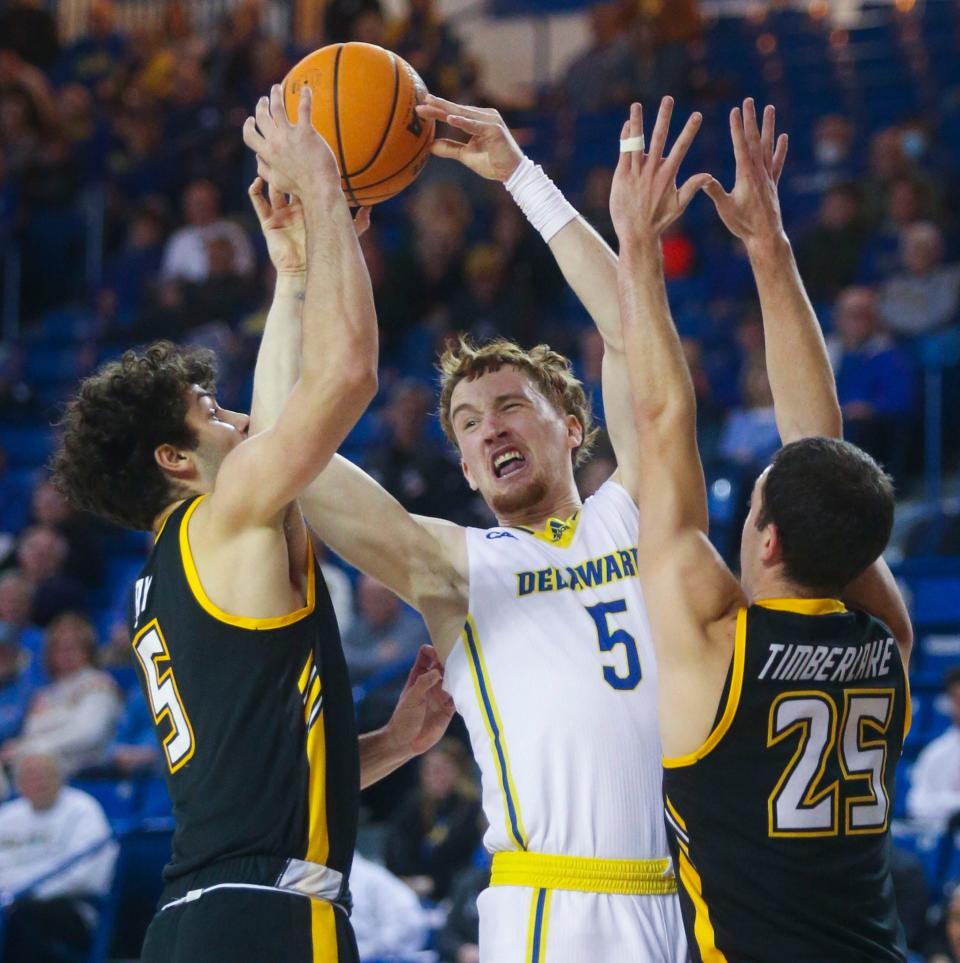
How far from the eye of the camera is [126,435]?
3.85 meters

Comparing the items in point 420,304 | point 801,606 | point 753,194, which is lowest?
point 801,606

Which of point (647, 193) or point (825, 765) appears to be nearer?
point (825, 765)

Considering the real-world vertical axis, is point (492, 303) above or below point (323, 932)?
above

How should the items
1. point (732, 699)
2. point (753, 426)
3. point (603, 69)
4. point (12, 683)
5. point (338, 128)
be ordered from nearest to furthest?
1. point (732, 699)
2. point (338, 128)
3. point (753, 426)
4. point (12, 683)
5. point (603, 69)

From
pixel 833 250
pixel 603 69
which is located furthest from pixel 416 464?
pixel 603 69

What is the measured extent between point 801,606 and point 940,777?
5.03 meters

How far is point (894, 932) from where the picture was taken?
3408mm

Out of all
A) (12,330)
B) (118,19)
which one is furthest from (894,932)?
(118,19)

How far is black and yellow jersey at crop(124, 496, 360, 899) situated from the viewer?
11.5ft

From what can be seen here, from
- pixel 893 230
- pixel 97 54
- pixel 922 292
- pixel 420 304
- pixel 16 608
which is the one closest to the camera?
pixel 922 292

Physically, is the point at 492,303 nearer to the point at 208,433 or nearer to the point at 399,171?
the point at 399,171

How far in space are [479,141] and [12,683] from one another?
7155mm

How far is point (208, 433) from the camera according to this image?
391cm

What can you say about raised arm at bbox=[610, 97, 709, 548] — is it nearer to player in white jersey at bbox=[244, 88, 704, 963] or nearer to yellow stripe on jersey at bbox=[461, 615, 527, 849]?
player in white jersey at bbox=[244, 88, 704, 963]
